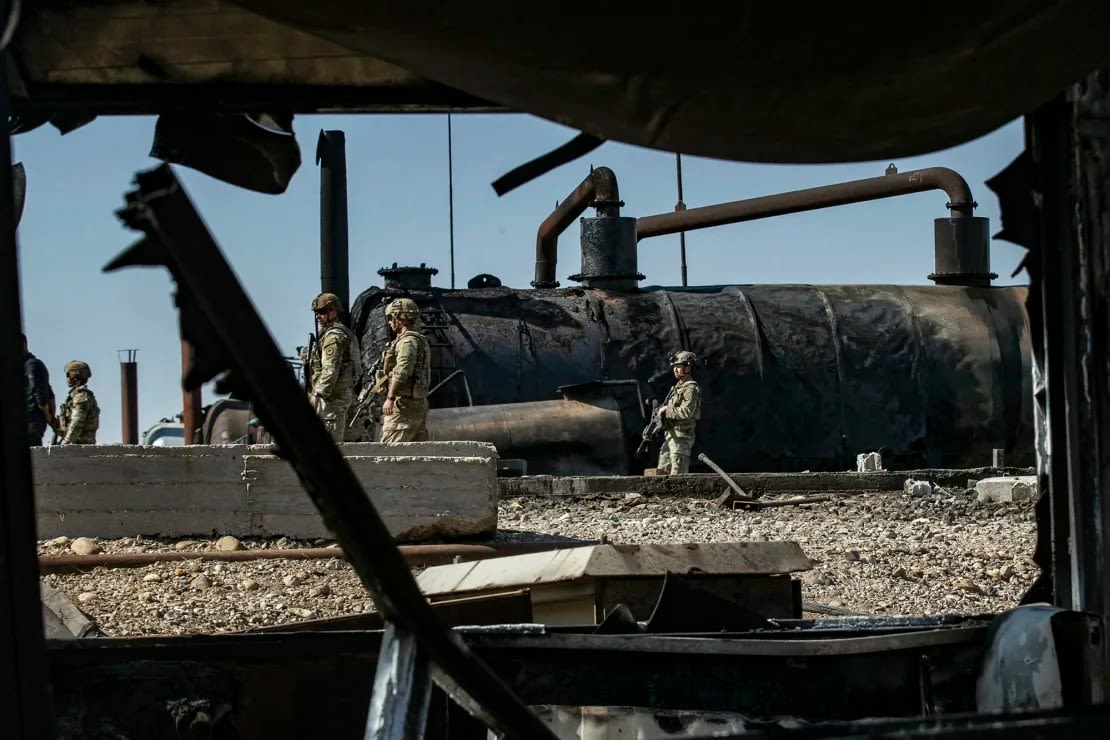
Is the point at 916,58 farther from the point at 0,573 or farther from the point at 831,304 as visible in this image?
the point at 831,304

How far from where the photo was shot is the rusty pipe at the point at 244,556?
805 centimetres

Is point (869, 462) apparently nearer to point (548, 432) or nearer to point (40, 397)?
point (548, 432)

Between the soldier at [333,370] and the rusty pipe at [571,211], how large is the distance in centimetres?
849

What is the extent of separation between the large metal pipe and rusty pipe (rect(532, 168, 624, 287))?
118 inches

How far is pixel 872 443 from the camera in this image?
20281 millimetres

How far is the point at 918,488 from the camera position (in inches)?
587

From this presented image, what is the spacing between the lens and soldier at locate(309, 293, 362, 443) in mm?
13039

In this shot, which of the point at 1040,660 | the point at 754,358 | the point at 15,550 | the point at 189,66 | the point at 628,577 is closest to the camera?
the point at 15,550

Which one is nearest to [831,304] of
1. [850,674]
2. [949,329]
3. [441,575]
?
[949,329]

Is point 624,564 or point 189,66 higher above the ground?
point 189,66

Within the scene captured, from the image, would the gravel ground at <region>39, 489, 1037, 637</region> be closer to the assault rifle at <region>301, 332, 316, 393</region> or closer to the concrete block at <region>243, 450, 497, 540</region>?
the concrete block at <region>243, 450, 497, 540</region>

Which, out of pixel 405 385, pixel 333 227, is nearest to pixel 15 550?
pixel 405 385

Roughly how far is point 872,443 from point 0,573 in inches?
757

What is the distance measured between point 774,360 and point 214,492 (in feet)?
39.9
